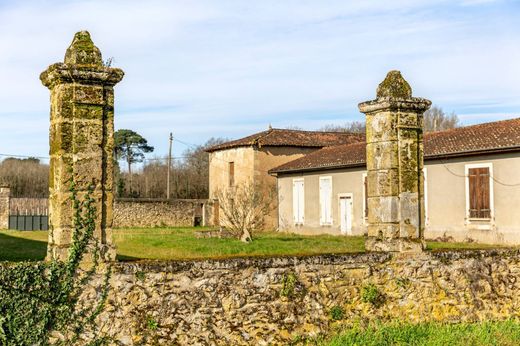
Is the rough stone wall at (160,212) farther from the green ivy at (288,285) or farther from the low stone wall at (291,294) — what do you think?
the green ivy at (288,285)

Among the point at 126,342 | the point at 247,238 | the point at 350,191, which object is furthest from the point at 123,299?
the point at 350,191

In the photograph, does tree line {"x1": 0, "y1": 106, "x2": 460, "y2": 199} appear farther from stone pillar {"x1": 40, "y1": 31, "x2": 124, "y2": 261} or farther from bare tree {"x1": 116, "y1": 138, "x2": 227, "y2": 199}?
stone pillar {"x1": 40, "y1": 31, "x2": 124, "y2": 261}

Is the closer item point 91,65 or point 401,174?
point 91,65

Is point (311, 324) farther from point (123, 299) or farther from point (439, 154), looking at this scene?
point (439, 154)

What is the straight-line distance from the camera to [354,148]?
25.6m

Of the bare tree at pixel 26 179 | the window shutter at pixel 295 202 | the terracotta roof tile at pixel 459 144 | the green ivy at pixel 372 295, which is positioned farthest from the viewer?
the bare tree at pixel 26 179

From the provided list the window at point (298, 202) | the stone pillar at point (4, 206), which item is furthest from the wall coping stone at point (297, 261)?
the stone pillar at point (4, 206)

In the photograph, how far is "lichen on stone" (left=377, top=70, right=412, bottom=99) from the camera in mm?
8055

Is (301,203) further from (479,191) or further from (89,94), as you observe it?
(89,94)

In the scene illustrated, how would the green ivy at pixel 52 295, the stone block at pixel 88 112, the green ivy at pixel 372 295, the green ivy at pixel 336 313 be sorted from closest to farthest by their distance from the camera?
1. the green ivy at pixel 52 295
2. the stone block at pixel 88 112
3. the green ivy at pixel 336 313
4. the green ivy at pixel 372 295

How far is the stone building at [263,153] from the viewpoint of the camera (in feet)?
97.0

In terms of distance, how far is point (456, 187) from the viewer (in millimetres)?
19359

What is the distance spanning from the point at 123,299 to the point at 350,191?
18.3m

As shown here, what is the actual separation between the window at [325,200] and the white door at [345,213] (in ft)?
2.33
